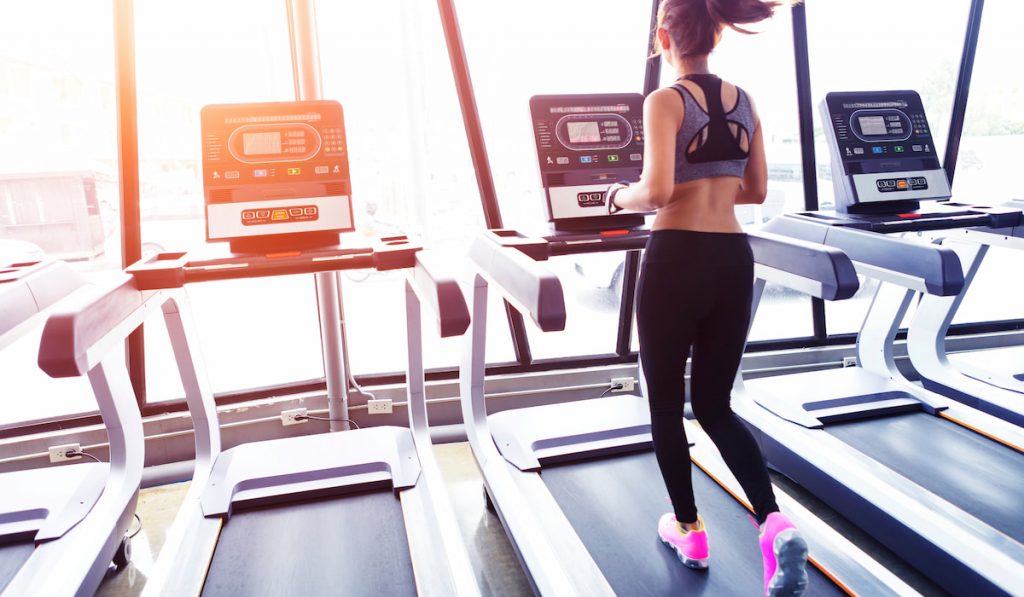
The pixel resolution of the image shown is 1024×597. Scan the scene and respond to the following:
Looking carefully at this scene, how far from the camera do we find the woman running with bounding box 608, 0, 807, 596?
1.43 metres

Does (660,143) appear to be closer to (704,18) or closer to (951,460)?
(704,18)

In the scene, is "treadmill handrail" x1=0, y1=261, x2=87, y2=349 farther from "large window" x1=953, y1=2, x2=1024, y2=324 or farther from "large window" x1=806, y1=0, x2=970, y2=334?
"large window" x1=953, y1=2, x2=1024, y2=324

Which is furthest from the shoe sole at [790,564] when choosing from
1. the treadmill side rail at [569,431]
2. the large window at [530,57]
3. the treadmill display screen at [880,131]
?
the treadmill display screen at [880,131]

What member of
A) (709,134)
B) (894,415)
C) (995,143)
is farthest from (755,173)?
(995,143)

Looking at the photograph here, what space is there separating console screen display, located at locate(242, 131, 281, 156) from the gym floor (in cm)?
151

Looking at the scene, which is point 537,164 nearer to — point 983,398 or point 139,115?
point 139,115

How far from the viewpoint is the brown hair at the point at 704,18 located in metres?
1.38

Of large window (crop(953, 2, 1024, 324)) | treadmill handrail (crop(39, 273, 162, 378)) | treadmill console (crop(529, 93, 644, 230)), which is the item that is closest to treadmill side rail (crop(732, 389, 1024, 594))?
treadmill console (crop(529, 93, 644, 230))

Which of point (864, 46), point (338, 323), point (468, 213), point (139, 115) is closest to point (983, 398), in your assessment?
point (864, 46)

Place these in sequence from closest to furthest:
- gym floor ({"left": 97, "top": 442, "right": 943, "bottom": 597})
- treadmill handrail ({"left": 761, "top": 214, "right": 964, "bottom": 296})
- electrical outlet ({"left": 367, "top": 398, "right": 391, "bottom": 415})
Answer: treadmill handrail ({"left": 761, "top": 214, "right": 964, "bottom": 296}) → gym floor ({"left": 97, "top": 442, "right": 943, "bottom": 597}) → electrical outlet ({"left": 367, "top": 398, "right": 391, "bottom": 415})

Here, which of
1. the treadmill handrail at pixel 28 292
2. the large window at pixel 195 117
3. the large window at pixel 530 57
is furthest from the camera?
the large window at pixel 530 57

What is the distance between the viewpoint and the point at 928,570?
75.9 inches

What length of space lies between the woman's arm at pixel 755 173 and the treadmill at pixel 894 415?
2.14 feet

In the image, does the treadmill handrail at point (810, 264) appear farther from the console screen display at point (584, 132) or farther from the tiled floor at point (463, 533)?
the tiled floor at point (463, 533)
